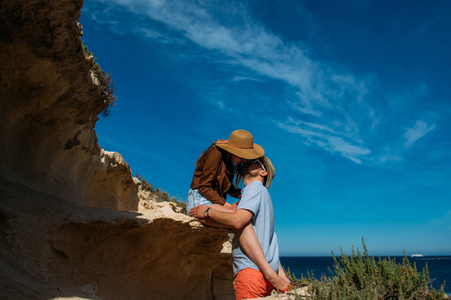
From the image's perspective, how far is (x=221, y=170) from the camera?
4.82 m

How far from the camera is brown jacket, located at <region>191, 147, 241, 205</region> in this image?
4699 millimetres

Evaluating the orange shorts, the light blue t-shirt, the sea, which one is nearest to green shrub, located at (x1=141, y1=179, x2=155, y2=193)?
the sea

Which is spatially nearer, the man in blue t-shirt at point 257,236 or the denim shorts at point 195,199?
the man in blue t-shirt at point 257,236

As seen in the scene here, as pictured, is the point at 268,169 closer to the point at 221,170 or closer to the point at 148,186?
the point at 221,170

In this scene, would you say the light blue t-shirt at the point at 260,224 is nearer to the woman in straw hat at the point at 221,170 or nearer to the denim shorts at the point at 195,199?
the woman in straw hat at the point at 221,170

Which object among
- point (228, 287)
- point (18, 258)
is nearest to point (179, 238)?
point (228, 287)

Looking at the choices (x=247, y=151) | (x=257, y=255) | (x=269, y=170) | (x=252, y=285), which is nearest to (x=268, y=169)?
(x=269, y=170)

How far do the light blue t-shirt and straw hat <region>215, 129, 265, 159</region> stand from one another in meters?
0.43

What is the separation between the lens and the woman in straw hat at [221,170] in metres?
4.35

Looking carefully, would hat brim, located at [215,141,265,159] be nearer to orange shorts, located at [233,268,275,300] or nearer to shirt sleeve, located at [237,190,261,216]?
shirt sleeve, located at [237,190,261,216]

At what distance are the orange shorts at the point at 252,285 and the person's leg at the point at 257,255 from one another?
0.31ft

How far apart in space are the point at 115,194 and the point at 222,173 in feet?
17.0

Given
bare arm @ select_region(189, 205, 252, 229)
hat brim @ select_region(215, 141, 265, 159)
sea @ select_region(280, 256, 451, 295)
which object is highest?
hat brim @ select_region(215, 141, 265, 159)

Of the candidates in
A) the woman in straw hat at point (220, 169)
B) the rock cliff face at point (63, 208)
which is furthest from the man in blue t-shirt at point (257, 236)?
the rock cliff face at point (63, 208)
